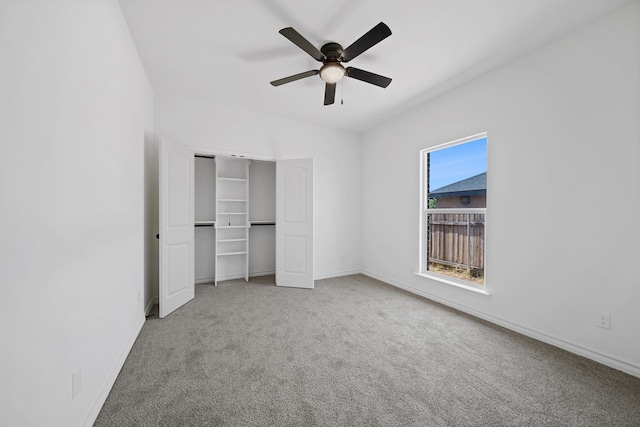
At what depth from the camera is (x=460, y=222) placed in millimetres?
3371

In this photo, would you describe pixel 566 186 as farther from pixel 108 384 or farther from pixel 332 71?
pixel 108 384

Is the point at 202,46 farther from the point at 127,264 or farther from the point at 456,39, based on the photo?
the point at 456,39

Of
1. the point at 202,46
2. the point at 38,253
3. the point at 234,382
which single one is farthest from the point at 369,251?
the point at 38,253

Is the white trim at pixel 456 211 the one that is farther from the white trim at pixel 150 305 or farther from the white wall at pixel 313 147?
the white trim at pixel 150 305

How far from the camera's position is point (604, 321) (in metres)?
2.06

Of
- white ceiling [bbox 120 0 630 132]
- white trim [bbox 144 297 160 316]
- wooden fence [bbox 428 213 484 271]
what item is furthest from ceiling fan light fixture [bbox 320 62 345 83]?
white trim [bbox 144 297 160 316]

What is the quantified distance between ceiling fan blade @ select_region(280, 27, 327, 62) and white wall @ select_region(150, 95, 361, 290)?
2127 mm

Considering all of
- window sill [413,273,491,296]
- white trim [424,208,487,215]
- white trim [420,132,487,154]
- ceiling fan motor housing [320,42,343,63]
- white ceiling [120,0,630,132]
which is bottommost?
window sill [413,273,491,296]

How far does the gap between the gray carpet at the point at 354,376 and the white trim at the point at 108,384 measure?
0.14 feet

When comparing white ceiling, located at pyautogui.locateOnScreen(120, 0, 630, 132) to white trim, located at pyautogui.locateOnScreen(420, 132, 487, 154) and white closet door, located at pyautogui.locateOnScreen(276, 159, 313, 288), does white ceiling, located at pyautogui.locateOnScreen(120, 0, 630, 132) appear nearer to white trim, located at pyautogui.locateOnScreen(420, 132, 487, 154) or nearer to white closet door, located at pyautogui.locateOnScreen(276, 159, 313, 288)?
white trim, located at pyautogui.locateOnScreen(420, 132, 487, 154)

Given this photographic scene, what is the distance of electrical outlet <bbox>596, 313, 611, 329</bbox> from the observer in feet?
6.68

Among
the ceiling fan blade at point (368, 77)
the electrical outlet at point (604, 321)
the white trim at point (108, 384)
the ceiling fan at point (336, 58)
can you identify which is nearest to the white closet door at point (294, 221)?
the ceiling fan at point (336, 58)

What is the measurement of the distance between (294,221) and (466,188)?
99.2 inches

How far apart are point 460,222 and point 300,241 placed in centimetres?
235
